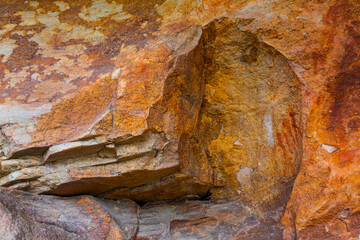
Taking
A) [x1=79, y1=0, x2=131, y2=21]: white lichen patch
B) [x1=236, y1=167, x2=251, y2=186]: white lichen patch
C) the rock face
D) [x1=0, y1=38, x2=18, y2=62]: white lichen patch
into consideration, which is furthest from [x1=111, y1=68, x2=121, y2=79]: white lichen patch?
[x1=236, y1=167, x2=251, y2=186]: white lichen patch

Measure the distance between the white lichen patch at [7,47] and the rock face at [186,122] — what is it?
0.01 m

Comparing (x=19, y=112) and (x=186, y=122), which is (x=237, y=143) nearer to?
(x=186, y=122)

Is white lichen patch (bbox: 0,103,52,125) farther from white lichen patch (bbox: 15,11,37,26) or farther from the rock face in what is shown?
white lichen patch (bbox: 15,11,37,26)

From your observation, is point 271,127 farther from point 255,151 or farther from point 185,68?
point 185,68

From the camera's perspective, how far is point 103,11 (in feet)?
7.54

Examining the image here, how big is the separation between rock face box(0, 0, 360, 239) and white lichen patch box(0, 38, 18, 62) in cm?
1

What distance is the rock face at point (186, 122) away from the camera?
1639mm

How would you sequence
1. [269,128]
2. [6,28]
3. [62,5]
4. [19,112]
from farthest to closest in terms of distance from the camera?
[62,5] < [6,28] < [269,128] < [19,112]

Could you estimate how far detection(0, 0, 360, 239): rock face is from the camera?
1639 millimetres

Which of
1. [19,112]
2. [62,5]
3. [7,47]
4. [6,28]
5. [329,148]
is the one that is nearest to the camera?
[329,148]

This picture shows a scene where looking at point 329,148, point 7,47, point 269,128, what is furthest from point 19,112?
point 329,148

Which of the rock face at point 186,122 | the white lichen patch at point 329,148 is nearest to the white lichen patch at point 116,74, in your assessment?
the rock face at point 186,122

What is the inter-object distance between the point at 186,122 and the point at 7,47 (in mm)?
1312

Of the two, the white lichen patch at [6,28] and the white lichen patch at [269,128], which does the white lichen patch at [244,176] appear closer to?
the white lichen patch at [269,128]
